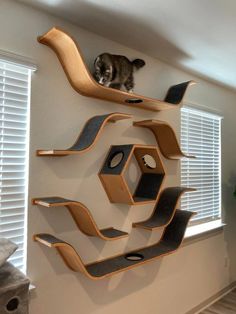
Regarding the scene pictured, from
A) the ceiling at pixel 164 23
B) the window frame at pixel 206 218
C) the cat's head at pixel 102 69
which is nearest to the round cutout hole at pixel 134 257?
the window frame at pixel 206 218

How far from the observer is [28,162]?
5.18 feet

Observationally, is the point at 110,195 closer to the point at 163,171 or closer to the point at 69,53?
the point at 163,171

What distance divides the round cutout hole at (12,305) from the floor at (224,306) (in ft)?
7.48

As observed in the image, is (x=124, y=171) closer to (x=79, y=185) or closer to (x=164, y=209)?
(x=79, y=185)

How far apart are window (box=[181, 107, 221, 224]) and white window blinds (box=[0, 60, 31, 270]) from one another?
63.1 inches

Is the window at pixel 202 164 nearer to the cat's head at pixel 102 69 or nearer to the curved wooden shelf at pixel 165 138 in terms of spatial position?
the curved wooden shelf at pixel 165 138

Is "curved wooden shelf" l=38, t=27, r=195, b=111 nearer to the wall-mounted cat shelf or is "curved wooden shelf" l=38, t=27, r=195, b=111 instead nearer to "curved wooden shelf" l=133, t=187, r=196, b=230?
the wall-mounted cat shelf

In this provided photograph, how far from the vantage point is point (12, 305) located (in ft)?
3.90

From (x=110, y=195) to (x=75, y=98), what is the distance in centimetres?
71

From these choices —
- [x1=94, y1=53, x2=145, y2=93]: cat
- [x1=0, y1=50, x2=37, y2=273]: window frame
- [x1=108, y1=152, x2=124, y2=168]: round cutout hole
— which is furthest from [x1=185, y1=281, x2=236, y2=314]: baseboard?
[x1=94, y1=53, x2=145, y2=93]: cat

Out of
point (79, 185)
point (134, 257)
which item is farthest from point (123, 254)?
point (79, 185)

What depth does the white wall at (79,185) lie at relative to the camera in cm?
160

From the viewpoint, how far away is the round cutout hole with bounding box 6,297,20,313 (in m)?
1.17

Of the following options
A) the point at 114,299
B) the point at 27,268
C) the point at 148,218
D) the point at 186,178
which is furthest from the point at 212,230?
the point at 27,268
